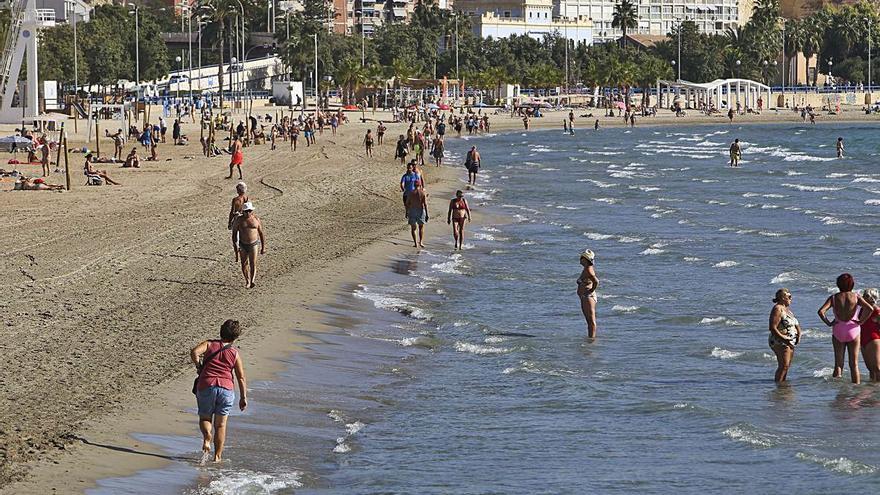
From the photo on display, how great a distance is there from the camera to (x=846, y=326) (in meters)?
14.7

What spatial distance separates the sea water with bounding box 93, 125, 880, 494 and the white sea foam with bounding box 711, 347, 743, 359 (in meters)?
0.09

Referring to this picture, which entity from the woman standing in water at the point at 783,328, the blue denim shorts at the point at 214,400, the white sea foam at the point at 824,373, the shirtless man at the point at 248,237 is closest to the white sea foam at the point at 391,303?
the shirtless man at the point at 248,237

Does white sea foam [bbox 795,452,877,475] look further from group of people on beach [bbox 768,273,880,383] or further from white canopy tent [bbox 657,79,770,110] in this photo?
white canopy tent [bbox 657,79,770,110]

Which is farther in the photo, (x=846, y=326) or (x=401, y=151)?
(x=401, y=151)

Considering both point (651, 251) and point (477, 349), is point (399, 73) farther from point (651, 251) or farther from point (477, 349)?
point (477, 349)

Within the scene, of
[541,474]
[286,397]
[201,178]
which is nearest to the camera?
[541,474]

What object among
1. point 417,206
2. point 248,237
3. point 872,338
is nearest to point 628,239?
point 417,206

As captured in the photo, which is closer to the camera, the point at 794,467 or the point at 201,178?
the point at 794,467

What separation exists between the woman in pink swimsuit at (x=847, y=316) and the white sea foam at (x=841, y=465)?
223 cm

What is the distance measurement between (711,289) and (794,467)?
11.0 m

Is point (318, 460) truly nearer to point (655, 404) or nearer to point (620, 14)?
point (655, 404)

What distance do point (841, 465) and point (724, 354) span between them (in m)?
5.24

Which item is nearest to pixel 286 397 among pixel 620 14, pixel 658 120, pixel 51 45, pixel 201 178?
pixel 201 178

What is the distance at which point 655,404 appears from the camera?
579 inches
